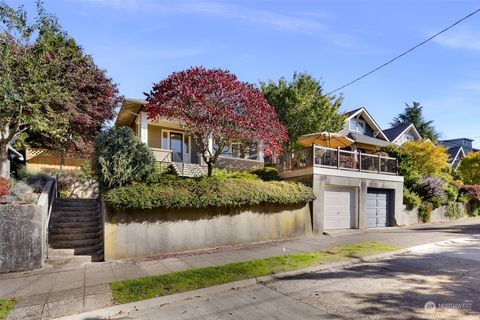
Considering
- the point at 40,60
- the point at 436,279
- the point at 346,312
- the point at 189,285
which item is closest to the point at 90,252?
the point at 189,285

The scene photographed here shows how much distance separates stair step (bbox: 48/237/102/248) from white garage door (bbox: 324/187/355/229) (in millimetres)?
9208

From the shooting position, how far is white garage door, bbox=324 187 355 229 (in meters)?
13.9

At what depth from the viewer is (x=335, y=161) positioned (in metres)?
14.1

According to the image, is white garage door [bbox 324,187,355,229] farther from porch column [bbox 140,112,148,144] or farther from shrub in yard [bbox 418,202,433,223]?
porch column [bbox 140,112,148,144]

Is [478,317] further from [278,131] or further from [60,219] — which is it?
[60,219]

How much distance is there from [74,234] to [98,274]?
2947 millimetres

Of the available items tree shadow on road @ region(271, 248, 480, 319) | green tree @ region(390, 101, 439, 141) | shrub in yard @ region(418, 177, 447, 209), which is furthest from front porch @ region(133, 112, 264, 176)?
green tree @ region(390, 101, 439, 141)

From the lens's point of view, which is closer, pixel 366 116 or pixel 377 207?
pixel 377 207

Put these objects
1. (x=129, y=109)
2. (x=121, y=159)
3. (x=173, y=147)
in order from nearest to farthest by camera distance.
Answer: (x=121, y=159) < (x=129, y=109) < (x=173, y=147)

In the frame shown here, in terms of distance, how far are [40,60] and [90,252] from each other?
20.1 ft

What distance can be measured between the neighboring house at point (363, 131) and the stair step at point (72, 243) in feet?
70.7

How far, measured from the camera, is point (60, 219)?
1025 centimetres

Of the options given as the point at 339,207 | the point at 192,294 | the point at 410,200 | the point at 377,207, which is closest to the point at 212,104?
the point at 192,294

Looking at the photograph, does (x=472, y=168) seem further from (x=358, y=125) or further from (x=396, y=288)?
(x=396, y=288)
